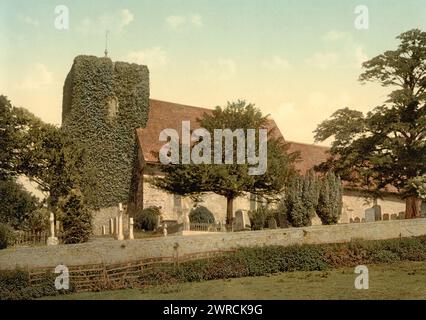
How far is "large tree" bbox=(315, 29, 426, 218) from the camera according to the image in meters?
33.5

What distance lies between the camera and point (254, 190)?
35.1 m

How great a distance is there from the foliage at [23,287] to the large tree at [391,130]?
18.7m

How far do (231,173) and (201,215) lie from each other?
5.57 metres

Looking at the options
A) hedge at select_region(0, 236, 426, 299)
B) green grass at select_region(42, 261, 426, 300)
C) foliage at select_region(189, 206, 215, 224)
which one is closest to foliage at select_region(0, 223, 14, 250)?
hedge at select_region(0, 236, 426, 299)

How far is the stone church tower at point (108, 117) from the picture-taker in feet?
139

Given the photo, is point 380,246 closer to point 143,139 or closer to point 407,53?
point 407,53

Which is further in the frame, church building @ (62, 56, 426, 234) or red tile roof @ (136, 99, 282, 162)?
red tile roof @ (136, 99, 282, 162)

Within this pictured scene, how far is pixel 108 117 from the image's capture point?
43.4m

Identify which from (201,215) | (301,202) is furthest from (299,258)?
(201,215)

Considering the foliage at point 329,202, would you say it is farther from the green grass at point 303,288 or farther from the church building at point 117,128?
the church building at point 117,128

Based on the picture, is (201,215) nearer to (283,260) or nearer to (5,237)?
(5,237)

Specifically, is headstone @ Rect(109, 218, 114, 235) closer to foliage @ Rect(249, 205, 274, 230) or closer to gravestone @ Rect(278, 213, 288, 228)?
foliage @ Rect(249, 205, 274, 230)

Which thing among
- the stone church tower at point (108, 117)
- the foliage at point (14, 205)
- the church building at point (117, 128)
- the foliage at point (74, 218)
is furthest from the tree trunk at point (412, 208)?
the foliage at point (14, 205)
